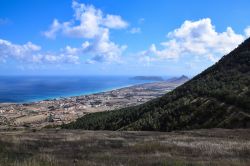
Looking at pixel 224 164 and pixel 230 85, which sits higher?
pixel 230 85

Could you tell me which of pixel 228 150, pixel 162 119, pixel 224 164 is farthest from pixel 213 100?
pixel 224 164

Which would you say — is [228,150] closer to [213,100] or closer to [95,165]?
[95,165]

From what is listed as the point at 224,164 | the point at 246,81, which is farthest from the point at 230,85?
the point at 224,164

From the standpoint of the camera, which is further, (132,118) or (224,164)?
(132,118)

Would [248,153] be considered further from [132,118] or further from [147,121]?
[132,118]

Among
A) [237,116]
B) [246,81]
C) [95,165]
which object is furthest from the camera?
[246,81]

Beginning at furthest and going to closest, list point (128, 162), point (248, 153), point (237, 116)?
point (237, 116)
point (248, 153)
point (128, 162)

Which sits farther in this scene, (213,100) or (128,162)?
(213,100)

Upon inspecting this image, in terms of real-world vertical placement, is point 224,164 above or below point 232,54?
below

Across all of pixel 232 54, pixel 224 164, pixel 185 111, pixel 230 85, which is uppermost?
pixel 232 54
